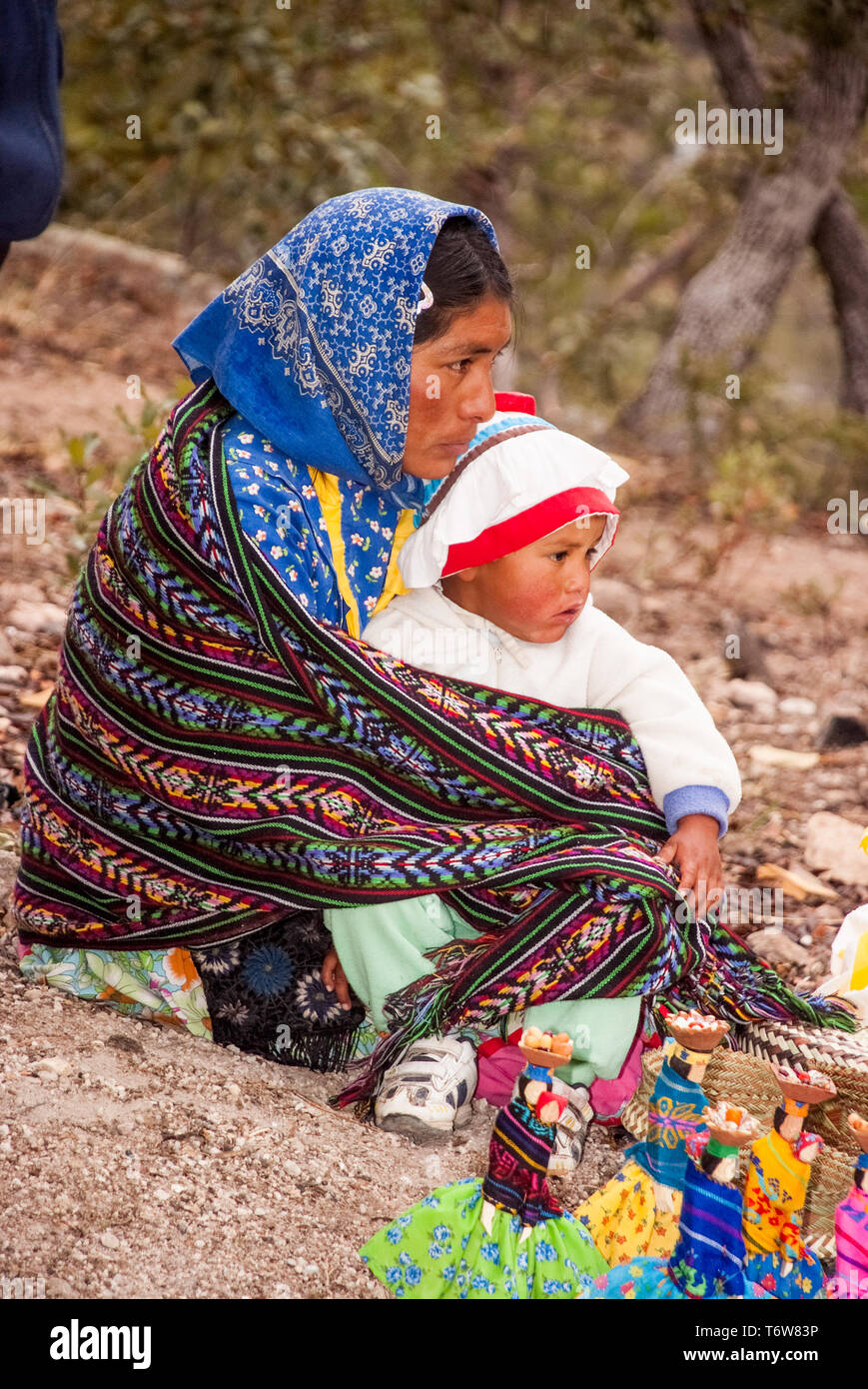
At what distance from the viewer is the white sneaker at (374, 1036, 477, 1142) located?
7.52 feet

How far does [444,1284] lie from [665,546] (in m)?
4.43

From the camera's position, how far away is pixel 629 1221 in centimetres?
204

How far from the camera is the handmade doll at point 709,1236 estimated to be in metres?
1.89

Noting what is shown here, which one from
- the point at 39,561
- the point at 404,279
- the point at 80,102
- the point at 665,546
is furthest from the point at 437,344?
the point at 80,102

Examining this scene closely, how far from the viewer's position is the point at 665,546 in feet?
19.7

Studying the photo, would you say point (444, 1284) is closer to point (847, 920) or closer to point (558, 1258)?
point (558, 1258)

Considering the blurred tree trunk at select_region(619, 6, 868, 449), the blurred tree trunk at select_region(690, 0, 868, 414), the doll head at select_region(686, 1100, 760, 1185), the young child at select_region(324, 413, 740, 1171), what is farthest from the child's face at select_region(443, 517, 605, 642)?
the blurred tree trunk at select_region(690, 0, 868, 414)

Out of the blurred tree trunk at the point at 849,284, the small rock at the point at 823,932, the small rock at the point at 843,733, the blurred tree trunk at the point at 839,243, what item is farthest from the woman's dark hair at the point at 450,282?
the blurred tree trunk at the point at 849,284

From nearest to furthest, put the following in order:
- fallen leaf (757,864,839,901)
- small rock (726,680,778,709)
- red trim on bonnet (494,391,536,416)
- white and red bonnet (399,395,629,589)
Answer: white and red bonnet (399,395,629,589) → red trim on bonnet (494,391,536,416) → fallen leaf (757,864,839,901) → small rock (726,680,778,709)

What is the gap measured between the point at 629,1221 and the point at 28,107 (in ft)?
10.0

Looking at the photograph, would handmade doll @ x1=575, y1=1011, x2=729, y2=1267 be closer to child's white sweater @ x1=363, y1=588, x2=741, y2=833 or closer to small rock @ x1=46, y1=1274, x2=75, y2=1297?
child's white sweater @ x1=363, y1=588, x2=741, y2=833

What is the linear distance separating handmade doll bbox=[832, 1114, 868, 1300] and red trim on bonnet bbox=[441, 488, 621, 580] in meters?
1.15

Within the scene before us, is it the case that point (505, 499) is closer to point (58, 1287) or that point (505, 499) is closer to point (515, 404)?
point (515, 404)

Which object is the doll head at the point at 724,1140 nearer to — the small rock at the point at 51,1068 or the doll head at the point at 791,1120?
the doll head at the point at 791,1120
